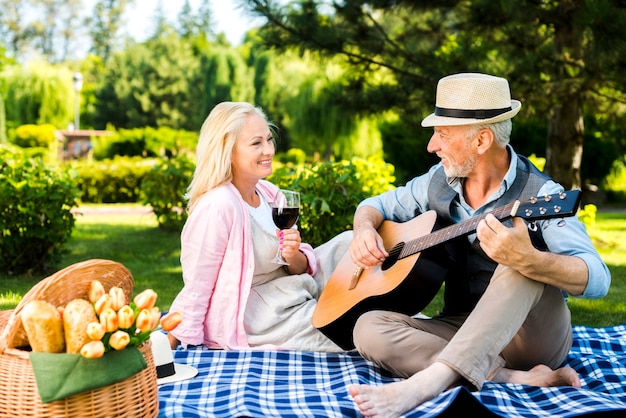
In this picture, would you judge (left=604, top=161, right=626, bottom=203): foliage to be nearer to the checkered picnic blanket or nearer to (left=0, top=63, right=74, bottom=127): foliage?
the checkered picnic blanket

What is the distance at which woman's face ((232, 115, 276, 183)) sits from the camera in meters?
3.77

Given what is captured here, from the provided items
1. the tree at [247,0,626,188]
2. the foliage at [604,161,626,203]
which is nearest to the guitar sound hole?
the tree at [247,0,626,188]

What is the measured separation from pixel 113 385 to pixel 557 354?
1.87 m

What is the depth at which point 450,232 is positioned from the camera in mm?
3055

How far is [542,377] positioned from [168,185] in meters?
6.59

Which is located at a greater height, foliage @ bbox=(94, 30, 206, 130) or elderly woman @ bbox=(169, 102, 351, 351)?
elderly woman @ bbox=(169, 102, 351, 351)

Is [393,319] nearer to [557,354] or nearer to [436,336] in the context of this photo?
[436,336]

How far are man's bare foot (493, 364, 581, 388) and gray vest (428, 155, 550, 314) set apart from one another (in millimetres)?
369

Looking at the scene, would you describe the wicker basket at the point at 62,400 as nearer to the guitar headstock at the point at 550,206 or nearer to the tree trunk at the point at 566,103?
the guitar headstock at the point at 550,206

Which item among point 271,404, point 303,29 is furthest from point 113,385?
point 303,29

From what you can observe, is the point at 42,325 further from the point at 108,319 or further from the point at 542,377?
the point at 542,377

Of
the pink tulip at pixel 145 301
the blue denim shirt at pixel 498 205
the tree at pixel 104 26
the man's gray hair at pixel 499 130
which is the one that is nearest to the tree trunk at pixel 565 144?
the blue denim shirt at pixel 498 205

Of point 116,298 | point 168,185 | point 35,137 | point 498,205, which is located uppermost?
point 498,205

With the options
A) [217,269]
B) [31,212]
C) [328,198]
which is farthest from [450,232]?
[31,212]
